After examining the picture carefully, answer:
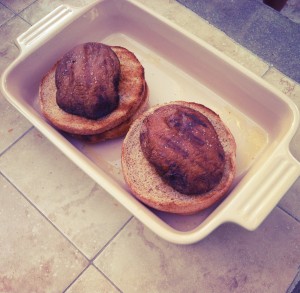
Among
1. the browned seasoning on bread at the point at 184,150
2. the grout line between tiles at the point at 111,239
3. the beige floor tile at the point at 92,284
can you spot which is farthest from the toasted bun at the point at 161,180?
the beige floor tile at the point at 92,284

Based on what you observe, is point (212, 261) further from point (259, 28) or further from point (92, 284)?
point (259, 28)

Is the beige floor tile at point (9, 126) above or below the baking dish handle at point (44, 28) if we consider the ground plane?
below

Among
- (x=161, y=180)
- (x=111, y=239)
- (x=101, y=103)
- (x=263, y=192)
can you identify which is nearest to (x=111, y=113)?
(x=101, y=103)

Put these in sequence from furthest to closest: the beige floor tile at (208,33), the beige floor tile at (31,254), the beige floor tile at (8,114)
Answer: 1. the beige floor tile at (208,33)
2. the beige floor tile at (8,114)
3. the beige floor tile at (31,254)

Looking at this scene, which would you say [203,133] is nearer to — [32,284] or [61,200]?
[61,200]

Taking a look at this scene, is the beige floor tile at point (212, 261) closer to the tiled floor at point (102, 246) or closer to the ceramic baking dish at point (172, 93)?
the tiled floor at point (102, 246)

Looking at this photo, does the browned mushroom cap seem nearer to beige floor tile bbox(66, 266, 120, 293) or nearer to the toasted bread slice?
the toasted bread slice
